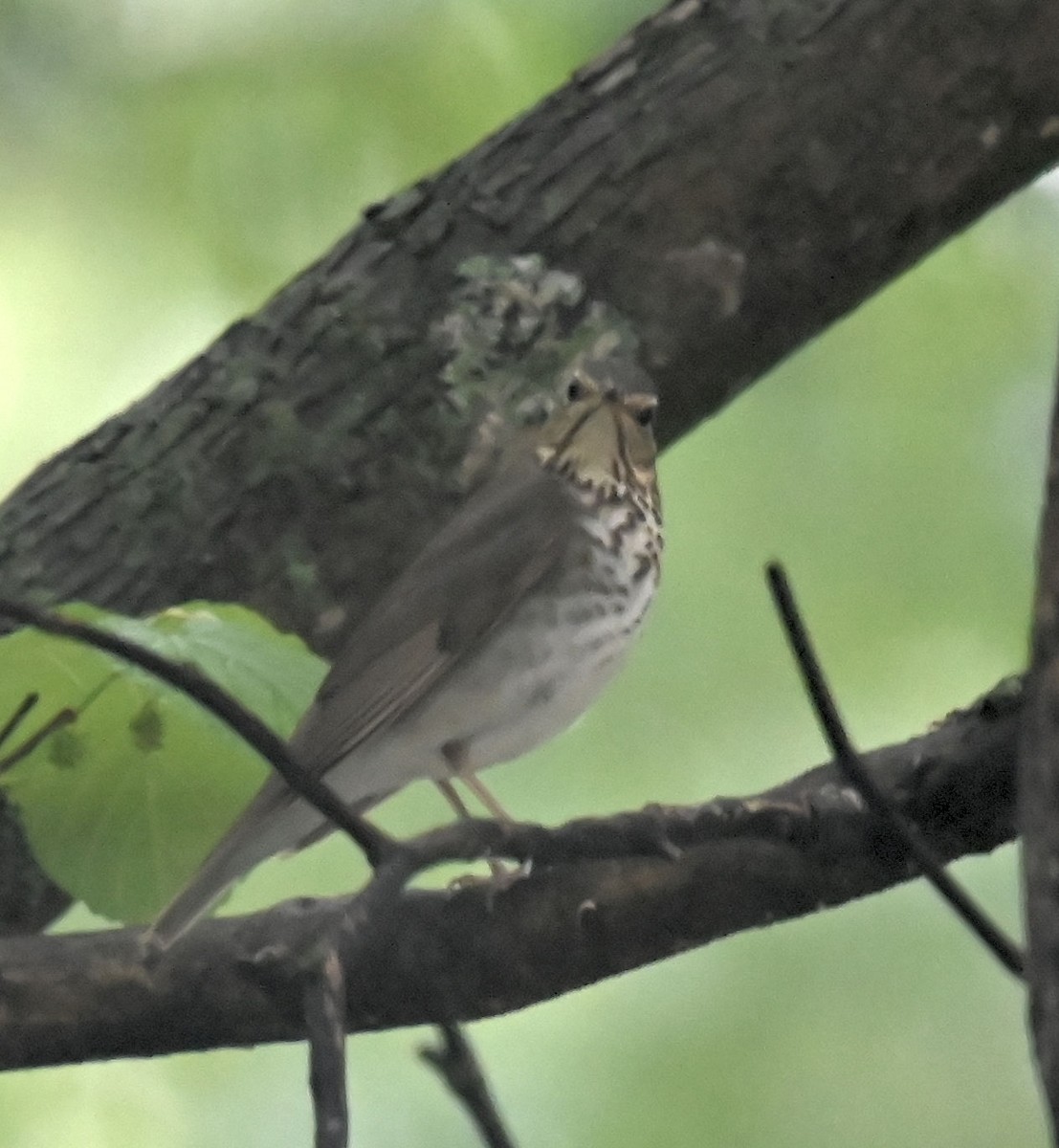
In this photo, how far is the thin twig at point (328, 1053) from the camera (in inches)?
41.2

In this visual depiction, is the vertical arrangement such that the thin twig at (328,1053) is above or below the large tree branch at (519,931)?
below

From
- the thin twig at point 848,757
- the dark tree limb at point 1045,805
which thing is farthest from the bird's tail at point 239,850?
the dark tree limb at point 1045,805

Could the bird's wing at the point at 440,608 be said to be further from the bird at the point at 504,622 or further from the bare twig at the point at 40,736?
the bare twig at the point at 40,736

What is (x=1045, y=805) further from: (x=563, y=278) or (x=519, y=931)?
(x=563, y=278)

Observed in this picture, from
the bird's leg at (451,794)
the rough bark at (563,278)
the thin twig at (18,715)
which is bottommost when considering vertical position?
the thin twig at (18,715)

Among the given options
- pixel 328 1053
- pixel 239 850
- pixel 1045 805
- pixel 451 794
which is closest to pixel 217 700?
pixel 328 1053

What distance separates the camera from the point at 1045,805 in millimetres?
847

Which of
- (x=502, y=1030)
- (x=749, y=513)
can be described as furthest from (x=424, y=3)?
(x=502, y=1030)

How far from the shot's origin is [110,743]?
1.53 meters

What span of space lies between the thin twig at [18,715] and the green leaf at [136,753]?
0.07 ft

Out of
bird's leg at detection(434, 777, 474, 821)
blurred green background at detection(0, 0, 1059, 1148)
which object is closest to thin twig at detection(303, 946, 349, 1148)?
bird's leg at detection(434, 777, 474, 821)

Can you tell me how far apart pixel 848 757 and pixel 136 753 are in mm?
648

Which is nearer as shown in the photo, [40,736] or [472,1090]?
[472,1090]

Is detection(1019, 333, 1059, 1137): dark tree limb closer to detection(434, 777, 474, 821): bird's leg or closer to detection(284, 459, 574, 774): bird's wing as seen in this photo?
detection(284, 459, 574, 774): bird's wing
